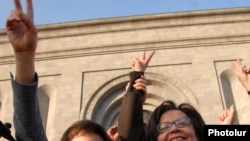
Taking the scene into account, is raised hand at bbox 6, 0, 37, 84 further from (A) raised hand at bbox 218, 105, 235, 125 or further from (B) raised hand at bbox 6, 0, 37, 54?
(A) raised hand at bbox 218, 105, 235, 125

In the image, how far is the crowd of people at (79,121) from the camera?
1.74 meters

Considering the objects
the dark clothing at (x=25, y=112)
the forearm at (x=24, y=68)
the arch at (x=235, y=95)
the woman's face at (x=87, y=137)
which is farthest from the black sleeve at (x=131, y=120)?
the arch at (x=235, y=95)

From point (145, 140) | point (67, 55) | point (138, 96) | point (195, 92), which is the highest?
point (67, 55)

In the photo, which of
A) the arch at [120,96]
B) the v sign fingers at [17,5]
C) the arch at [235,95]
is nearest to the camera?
the v sign fingers at [17,5]

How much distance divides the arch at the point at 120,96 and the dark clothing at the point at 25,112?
357 inches

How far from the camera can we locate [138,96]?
227 cm

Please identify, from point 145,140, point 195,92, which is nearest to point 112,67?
point 195,92

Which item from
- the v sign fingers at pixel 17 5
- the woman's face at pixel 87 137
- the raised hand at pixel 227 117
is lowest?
the woman's face at pixel 87 137

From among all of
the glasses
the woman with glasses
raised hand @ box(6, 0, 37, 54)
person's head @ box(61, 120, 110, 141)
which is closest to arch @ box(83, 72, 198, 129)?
the woman with glasses

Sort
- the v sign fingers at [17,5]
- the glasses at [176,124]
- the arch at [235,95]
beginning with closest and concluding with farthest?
the v sign fingers at [17,5]
the glasses at [176,124]
the arch at [235,95]

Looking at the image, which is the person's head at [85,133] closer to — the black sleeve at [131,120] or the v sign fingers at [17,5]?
the black sleeve at [131,120]

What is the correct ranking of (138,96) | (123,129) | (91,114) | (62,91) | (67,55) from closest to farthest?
1. (123,129)
2. (138,96)
3. (91,114)
4. (62,91)
5. (67,55)

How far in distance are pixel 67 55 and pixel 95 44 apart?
1251mm

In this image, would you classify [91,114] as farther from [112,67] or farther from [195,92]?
[195,92]
